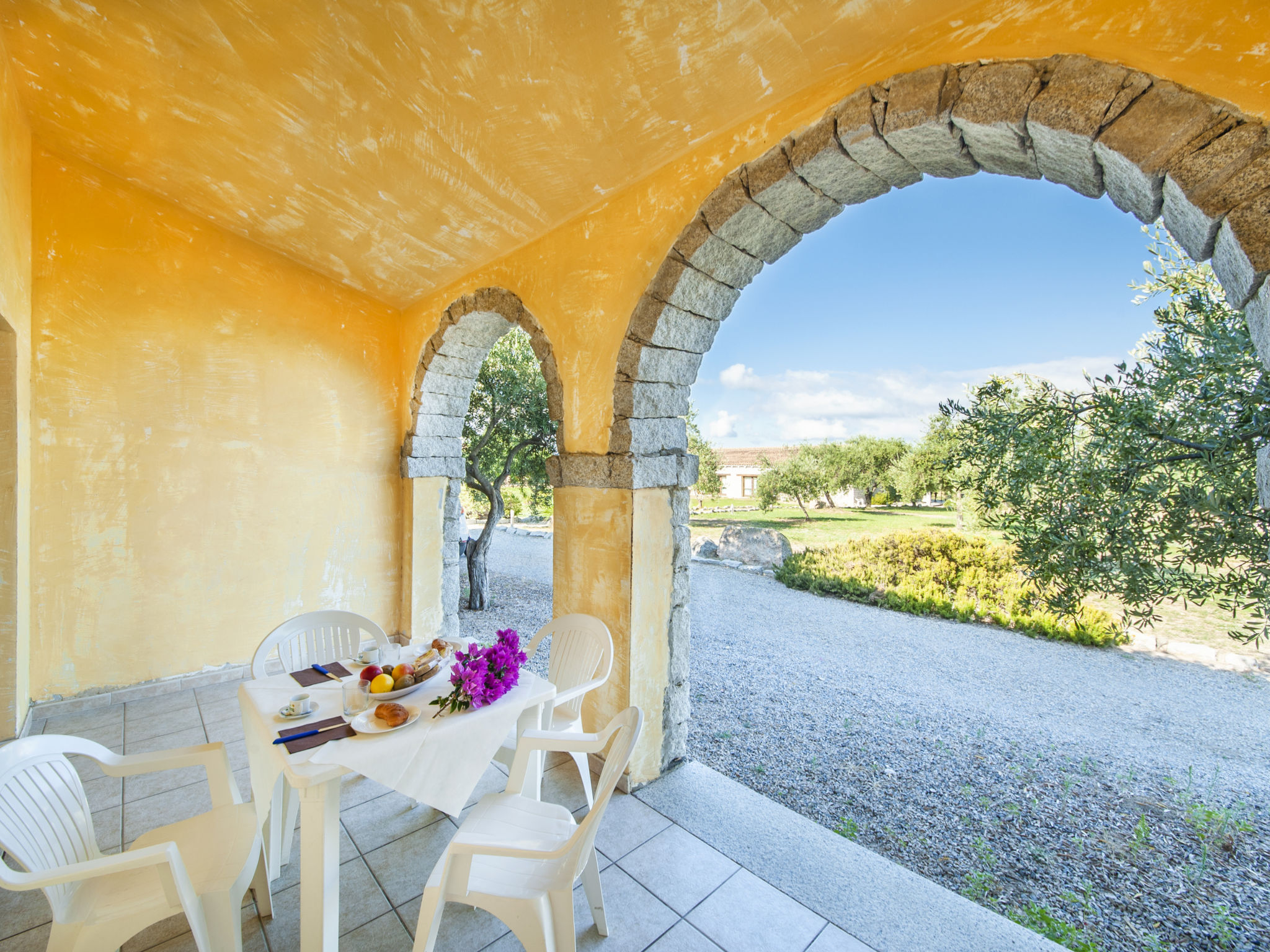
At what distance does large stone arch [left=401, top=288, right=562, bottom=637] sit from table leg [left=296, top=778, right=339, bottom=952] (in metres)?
3.03

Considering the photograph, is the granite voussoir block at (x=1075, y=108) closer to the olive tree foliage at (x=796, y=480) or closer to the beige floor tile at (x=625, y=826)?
the beige floor tile at (x=625, y=826)

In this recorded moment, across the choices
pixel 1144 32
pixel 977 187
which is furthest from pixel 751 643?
pixel 977 187

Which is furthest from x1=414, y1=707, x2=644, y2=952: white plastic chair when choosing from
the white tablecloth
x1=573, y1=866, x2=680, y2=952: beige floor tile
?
x1=573, y1=866, x2=680, y2=952: beige floor tile

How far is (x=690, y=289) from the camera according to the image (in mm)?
2395

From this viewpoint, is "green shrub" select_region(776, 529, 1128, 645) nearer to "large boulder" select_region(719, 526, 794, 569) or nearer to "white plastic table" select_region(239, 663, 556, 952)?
"large boulder" select_region(719, 526, 794, 569)

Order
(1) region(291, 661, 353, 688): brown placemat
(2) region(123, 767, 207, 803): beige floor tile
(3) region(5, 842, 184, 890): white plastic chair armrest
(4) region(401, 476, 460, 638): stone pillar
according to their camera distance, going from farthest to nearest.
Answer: (4) region(401, 476, 460, 638): stone pillar, (2) region(123, 767, 207, 803): beige floor tile, (1) region(291, 661, 353, 688): brown placemat, (3) region(5, 842, 184, 890): white plastic chair armrest

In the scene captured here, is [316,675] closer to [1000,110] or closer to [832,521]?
[1000,110]

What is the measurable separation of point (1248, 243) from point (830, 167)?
3.87ft

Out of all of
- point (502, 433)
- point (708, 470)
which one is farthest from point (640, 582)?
point (708, 470)

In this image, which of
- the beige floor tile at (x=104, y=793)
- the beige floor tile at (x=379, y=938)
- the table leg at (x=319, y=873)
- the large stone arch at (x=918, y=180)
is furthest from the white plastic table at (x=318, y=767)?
the beige floor tile at (x=104, y=793)

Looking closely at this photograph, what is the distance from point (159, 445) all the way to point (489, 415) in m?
2.91

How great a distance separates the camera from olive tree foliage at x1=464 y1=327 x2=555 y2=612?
19.2ft

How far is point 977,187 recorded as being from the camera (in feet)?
29.7

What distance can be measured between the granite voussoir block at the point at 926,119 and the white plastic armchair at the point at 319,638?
109 inches
